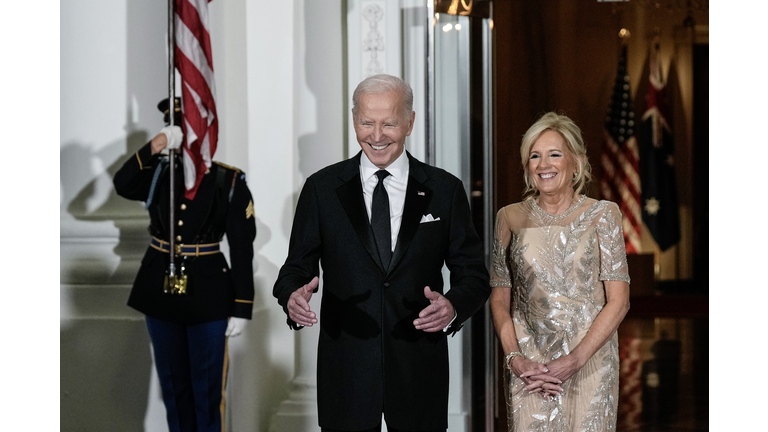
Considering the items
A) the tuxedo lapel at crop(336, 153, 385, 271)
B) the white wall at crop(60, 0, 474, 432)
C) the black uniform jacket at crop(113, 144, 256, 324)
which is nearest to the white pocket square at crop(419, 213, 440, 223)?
the tuxedo lapel at crop(336, 153, 385, 271)

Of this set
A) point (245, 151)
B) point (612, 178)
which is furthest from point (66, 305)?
point (612, 178)

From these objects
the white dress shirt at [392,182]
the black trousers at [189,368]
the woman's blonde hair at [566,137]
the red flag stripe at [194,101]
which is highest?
the red flag stripe at [194,101]

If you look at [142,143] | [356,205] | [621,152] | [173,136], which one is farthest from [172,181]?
[621,152]

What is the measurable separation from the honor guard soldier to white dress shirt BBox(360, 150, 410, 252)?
124 centimetres

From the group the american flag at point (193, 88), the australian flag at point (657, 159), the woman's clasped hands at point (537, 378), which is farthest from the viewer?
the australian flag at point (657, 159)

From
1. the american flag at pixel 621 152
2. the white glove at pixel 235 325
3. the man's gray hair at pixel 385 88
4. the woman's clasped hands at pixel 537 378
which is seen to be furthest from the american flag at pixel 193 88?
the american flag at pixel 621 152

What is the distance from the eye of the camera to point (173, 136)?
3334 millimetres

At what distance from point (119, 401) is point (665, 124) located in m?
9.56

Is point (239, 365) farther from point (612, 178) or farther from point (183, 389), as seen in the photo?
point (612, 178)

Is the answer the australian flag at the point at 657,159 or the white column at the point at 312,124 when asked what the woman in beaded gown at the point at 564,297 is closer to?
the white column at the point at 312,124

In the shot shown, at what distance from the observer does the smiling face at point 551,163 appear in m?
2.65

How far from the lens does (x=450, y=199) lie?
92.0 inches

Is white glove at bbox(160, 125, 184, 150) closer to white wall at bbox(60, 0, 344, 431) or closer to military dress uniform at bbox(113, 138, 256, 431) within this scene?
military dress uniform at bbox(113, 138, 256, 431)

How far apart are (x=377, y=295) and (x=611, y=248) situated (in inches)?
36.1
